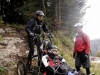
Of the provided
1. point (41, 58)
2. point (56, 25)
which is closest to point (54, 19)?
point (56, 25)

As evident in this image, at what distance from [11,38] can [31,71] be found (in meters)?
Answer: 5.46

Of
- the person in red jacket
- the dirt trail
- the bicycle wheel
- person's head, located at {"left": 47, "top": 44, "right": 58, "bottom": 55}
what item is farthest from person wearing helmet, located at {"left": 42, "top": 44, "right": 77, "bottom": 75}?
the dirt trail

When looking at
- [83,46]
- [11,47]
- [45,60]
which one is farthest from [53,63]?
[11,47]

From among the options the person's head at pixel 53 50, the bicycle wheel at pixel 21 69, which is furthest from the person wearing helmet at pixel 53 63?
the bicycle wheel at pixel 21 69

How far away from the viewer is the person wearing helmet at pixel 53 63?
671cm

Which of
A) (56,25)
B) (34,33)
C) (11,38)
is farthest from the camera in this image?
(56,25)

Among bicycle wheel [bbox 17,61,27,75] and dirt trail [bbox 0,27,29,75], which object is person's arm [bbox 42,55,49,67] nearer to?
bicycle wheel [bbox 17,61,27,75]

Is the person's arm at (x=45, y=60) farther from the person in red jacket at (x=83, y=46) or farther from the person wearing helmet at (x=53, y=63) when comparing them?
the person in red jacket at (x=83, y=46)

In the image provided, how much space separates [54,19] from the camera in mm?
15125

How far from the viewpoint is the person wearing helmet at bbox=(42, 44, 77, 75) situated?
264 inches

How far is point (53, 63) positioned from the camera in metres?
7.02

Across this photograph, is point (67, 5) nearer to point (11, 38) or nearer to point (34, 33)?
point (11, 38)

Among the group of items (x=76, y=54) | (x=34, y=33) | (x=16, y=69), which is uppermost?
(x=34, y=33)

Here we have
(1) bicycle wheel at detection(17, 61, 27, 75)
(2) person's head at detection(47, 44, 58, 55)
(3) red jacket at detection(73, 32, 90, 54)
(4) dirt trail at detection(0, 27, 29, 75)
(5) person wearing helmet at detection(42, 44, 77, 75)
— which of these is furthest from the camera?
(4) dirt trail at detection(0, 27, 29, 75)
